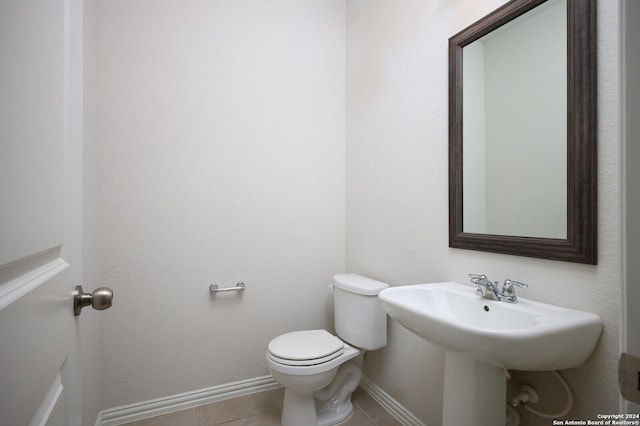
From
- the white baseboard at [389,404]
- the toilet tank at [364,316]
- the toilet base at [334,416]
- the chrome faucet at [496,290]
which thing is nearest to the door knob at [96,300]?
the chrome faucet at [496,290]

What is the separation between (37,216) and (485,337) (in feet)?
3.14

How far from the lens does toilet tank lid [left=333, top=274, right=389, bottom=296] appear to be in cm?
167

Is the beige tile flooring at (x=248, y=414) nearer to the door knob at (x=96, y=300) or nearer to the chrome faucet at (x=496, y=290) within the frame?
A: the chrome faucet at (x=496, y=290)

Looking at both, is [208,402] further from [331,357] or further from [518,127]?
[518,127]

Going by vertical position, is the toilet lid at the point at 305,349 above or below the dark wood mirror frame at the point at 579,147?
below

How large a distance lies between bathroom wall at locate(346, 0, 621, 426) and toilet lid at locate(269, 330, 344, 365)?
0.38 metres

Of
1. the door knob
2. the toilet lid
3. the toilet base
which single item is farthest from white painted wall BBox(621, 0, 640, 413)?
the toilet base

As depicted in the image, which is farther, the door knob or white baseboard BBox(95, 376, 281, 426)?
white baseboard BBox(95, 376, 281, 426)

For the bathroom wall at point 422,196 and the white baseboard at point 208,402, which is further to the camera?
the white baseboard at point 208,402

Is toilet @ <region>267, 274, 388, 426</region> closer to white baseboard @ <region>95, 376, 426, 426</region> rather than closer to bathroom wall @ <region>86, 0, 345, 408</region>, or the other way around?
white baseboard @ <region>95, 376, 426, 426</region>

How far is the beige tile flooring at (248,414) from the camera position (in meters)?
1.64

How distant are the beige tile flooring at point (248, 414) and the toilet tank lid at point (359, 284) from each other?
706 mm

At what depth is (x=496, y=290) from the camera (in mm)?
1093

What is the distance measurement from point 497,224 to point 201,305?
1.65 metres
